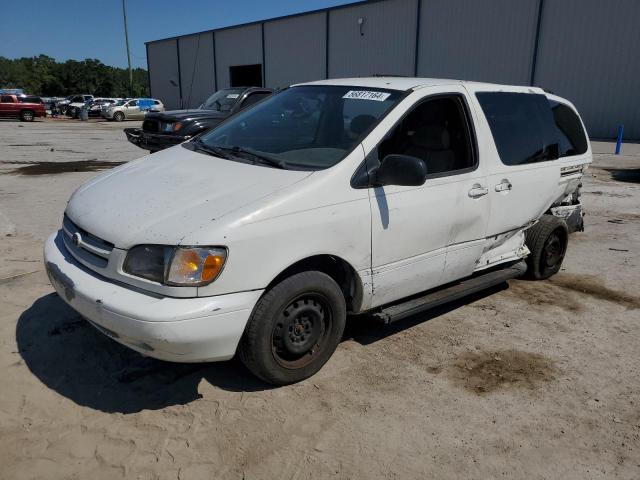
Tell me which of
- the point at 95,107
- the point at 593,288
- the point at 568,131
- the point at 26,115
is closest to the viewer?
the point at 593,288

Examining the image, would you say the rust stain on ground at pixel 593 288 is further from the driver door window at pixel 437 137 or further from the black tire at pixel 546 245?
the driver door window at pixel 437 137

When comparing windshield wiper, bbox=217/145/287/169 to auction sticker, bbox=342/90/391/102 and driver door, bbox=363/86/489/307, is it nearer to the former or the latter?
driver door, bbox=363/86/489/307

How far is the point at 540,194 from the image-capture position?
14.8ft

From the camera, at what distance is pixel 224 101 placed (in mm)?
11547

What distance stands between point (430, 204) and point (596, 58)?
22711 mm

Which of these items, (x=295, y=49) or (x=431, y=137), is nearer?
(x=431, y=137)

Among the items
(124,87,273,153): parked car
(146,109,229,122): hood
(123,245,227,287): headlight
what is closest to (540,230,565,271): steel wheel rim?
(123,245,227,287): headlight

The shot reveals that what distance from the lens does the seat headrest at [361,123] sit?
339 cm

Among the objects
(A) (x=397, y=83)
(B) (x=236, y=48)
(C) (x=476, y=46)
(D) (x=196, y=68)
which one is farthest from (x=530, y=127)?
(D) (x=196, y=68)

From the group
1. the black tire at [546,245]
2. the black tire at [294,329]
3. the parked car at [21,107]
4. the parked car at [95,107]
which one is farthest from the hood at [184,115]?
the parked car at [95,107]

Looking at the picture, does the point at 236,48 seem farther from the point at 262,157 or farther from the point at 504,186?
the point at 262,157

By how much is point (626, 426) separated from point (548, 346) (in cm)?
95

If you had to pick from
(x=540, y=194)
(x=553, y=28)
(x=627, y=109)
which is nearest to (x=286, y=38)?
(x=553, y=28)

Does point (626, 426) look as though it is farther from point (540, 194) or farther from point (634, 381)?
point (540, 194)
